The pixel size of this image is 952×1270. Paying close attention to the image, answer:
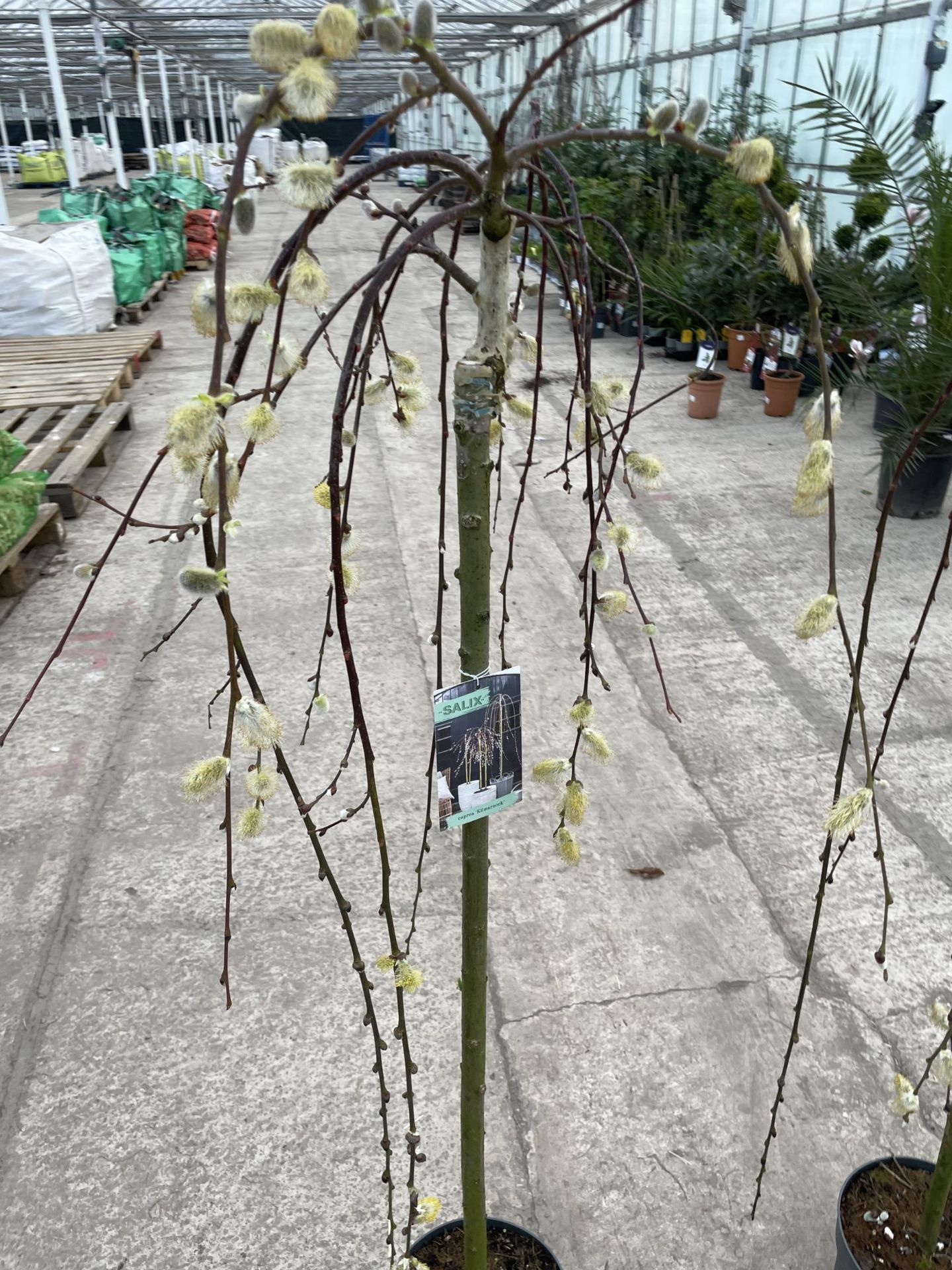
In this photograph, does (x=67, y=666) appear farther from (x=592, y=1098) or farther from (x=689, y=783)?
(x=592, y=1098)

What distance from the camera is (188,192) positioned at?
12.1 metres

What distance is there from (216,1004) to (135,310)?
703cm

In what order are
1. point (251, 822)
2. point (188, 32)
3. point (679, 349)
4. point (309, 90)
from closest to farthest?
point (309, 90)
point (251, 822)
point (679, 349)
point (188, 32)

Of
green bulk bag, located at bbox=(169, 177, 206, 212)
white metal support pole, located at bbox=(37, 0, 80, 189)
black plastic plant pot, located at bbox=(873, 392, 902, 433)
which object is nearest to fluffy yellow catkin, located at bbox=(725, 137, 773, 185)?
black plastic plant pot, located at bbox=(873, 392, 902, 433)

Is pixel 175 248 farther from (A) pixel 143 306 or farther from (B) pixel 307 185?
(B) pixel 307 185

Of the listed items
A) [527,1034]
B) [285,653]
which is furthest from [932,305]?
[527,1034]

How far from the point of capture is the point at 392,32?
643 millimetres

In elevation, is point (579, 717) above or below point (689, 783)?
above

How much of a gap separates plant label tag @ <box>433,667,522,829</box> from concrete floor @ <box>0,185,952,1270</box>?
0.92 m

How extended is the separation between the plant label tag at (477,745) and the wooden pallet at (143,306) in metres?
7.67

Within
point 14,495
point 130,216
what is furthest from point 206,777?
point 130,216

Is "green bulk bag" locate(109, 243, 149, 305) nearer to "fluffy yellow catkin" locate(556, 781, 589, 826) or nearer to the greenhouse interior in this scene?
the greenhouse interior

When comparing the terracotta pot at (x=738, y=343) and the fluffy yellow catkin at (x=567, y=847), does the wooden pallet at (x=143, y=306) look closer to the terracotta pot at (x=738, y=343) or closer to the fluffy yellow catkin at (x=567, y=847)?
the terracotta pot at (x=738, y=343)

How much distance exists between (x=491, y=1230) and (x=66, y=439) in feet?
13.5
